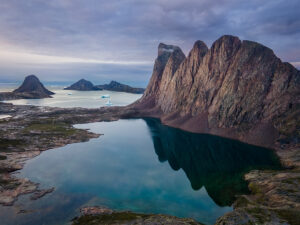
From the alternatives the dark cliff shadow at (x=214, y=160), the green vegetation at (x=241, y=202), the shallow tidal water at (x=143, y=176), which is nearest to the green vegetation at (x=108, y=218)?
the shallow tidal water at (x=143, y=176)

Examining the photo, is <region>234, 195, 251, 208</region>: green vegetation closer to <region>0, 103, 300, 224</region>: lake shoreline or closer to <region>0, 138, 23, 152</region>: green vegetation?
<region>0, 103, 300, 224</region>: lake shoreline

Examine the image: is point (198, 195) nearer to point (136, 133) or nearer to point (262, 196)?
point (262, 196)

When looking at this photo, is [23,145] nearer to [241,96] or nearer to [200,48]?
[241,96]

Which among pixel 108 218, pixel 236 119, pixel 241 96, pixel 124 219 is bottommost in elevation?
pixel 108 218

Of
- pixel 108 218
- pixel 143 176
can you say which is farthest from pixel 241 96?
pixel 108 218

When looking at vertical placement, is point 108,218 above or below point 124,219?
below

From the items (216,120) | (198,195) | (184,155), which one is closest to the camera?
(198,195)

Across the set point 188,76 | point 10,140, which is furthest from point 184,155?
point 188,76

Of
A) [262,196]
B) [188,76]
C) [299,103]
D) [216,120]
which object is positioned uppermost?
[188,76]
